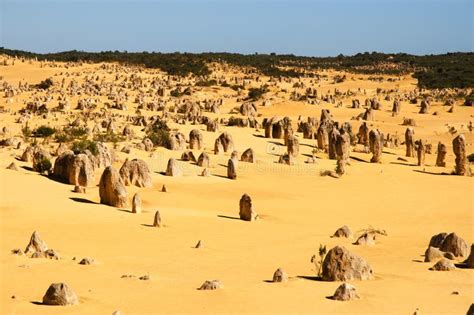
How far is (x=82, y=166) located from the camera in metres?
20.8

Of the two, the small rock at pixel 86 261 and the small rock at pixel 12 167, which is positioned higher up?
the small rock at pixel 12 167

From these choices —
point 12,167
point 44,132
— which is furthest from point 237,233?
point 44,132

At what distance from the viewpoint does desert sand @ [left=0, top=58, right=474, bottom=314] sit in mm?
10820

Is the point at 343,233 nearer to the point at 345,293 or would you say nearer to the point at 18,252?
the point at 345,293

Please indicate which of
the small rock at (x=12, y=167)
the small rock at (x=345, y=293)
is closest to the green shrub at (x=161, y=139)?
the small rock at (x=12, y=167)

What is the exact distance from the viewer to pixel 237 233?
16922 mm

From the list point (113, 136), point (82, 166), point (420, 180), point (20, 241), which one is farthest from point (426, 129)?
point (20, 241)

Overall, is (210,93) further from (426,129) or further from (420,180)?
(420,180)

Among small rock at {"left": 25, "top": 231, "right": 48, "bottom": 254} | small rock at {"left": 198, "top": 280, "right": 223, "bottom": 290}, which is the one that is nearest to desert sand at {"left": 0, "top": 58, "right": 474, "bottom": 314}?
small rock at {"left": 198, "top": 280, "right": 223, "bottom": 290}

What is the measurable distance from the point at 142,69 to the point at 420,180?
151 ft

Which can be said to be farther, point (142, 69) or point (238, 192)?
point (142, 69)

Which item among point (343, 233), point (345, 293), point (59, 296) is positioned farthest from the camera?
point (343, 233)

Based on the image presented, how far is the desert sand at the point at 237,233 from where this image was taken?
10.8 m

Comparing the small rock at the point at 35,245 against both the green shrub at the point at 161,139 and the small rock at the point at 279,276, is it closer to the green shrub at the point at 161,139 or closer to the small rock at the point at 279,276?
the small rock at the point at 279,276
